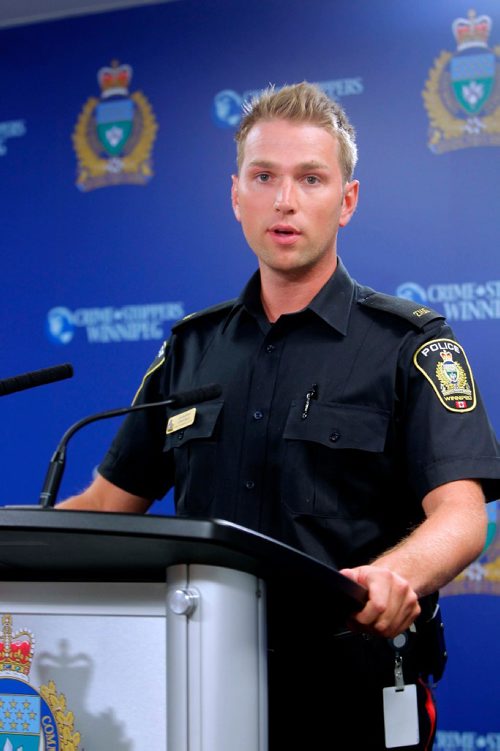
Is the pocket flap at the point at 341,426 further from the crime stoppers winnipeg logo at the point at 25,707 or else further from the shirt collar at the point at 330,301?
the crime stoppers winnipeg logo at the point at 25,707

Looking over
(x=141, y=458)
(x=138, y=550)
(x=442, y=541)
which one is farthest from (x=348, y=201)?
(x=138, y=550)

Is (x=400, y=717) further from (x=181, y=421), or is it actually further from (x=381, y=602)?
(x=181, y=421)

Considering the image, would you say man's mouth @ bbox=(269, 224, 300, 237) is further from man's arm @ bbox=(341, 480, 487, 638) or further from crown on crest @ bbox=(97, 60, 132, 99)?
crown on crest @ bbox=(97, 60, 132, 99)

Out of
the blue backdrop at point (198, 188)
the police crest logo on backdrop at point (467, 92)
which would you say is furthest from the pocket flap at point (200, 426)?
the police crest logo on backdrop at point (467, 92)

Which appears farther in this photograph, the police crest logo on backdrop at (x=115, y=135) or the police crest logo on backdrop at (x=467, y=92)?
the police crest logo on backdrop at (x=115, y=135)

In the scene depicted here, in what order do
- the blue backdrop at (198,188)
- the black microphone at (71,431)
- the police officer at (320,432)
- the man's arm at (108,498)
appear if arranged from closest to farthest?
1. the black microphone at (71,431)
2. the police officer at (320,432)
3. the man's arm at (108,498)
4. the blue backdrop at (198,188)

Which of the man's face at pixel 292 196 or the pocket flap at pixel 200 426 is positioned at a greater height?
the man's face at pixel 292 196

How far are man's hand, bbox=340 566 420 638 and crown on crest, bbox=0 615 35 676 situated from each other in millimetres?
272

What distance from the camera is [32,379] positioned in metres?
1.18

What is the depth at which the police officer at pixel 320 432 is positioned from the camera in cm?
128

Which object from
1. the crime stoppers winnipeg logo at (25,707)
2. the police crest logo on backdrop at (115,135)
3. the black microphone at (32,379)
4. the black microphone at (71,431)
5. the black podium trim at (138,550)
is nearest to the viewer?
the black podium trim at (138,550)

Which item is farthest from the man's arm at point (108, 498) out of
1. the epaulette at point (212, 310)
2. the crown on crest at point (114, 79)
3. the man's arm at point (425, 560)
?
the crown on crest at point (114, 79)

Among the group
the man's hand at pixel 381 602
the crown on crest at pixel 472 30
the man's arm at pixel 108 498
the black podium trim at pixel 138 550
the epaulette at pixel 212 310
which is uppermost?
the crown on crest at pixel 472 30

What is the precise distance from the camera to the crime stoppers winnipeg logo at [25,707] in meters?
0.89
